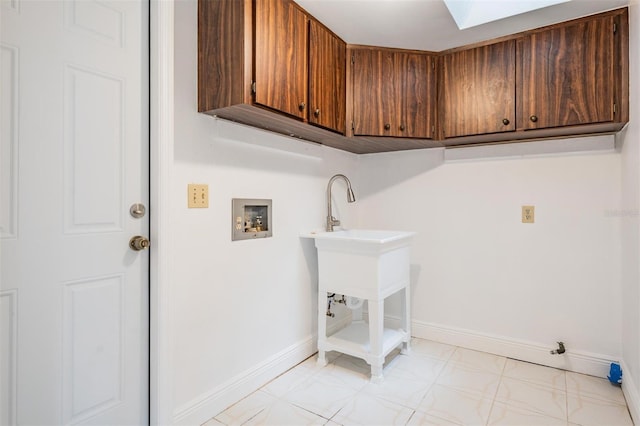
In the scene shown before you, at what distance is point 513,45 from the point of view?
216 centimetres

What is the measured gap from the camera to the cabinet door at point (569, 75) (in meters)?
1.93

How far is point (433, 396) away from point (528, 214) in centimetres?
136

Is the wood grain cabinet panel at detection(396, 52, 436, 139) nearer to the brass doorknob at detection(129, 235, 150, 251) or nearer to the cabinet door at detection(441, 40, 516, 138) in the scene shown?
the cabinet door at detection(441, 40, 516, 138)

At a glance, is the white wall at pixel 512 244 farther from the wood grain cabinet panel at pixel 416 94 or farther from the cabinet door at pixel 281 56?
the cabinet door at pixel 281 56

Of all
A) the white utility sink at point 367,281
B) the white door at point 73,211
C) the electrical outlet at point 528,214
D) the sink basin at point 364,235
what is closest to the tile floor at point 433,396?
the white utility sink at point 367,281

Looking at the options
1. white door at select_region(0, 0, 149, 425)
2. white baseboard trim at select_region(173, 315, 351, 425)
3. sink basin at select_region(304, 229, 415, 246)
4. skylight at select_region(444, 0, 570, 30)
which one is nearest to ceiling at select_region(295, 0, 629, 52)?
skylight at select_region(444, 0, 570, 30)

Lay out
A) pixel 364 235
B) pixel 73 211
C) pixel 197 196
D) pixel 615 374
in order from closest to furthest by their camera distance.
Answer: pixel 73 211 → pixel 197 196 → pixel 615 374 → pixel 364 235

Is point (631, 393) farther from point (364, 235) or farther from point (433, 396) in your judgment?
point (364, 235)

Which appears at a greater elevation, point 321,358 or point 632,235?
point 632,235

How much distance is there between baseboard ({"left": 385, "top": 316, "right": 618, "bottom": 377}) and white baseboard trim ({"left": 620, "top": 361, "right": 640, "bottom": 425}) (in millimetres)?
165

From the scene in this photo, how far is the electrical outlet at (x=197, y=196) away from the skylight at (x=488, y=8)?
5.18 ft

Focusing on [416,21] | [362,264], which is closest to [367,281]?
[362,264]

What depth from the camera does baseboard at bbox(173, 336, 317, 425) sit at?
Result: 1.68 m

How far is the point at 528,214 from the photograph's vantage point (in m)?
2.43
